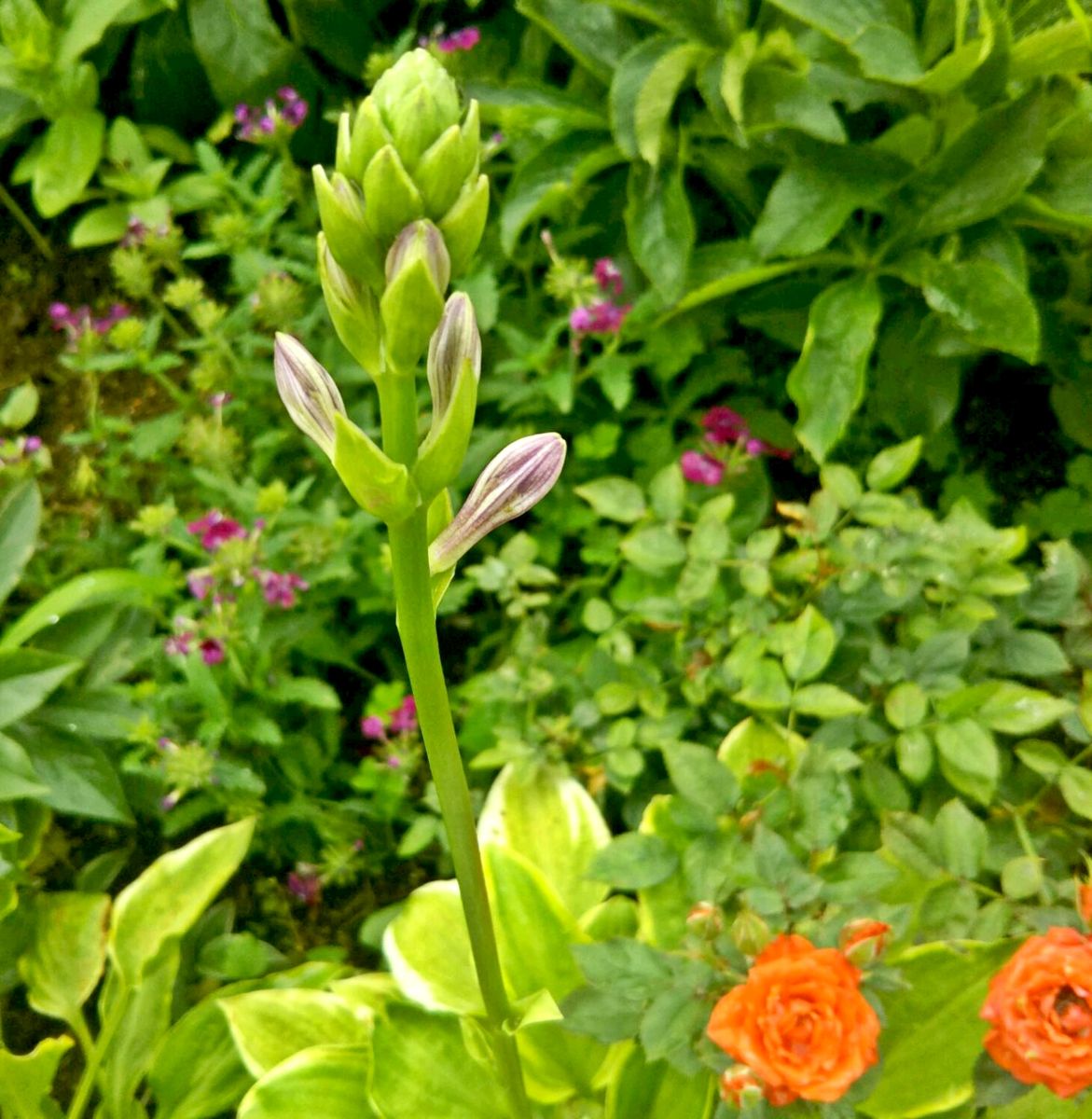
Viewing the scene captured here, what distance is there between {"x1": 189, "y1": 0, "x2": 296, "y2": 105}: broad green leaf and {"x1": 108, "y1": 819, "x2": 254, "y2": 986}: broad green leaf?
5.16 feet

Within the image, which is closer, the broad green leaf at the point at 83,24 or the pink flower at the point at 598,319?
the pink flower at the point at 598,319

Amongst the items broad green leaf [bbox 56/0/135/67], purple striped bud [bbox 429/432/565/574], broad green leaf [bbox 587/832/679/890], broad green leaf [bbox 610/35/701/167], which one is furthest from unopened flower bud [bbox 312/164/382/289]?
broad green leaf [bbox 56/0/135/67]

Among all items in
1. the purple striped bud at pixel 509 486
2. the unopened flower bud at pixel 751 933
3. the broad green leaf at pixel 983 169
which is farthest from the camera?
the broad green leaf at pixel 983 169

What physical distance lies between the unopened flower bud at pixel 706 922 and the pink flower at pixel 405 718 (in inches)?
24.8

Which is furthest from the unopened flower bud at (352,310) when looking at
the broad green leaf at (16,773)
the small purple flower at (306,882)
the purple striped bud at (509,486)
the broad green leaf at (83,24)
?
the broad green leaf at (83,24)

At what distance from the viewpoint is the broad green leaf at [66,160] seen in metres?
2.08

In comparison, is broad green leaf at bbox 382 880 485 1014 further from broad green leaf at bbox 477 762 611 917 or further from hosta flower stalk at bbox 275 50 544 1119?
hosta flower stalk at bbox 275 50 544 1119

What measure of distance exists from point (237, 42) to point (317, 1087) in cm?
198

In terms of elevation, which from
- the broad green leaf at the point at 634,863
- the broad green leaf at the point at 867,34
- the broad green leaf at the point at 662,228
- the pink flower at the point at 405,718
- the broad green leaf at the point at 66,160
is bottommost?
the pink flower at the point at 405,718

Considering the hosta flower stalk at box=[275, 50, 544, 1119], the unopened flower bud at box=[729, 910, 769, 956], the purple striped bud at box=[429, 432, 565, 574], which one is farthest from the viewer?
the unopened flower bud at box=[729, 910, 769, 956]

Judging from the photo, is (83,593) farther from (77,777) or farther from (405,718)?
(405,718)

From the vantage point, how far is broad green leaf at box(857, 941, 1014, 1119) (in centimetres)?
116

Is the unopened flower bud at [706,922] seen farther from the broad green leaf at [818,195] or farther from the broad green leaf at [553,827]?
the broad green leaf at [818,195]

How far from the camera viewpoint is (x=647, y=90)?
1533 mm
